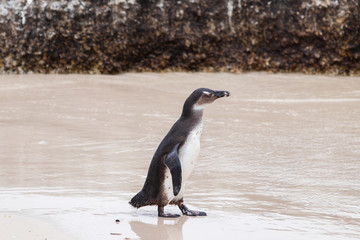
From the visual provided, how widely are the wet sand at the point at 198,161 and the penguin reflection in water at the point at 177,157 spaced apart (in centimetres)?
9

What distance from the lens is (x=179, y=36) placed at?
31.9 feet

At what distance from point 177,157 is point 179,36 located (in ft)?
22.6

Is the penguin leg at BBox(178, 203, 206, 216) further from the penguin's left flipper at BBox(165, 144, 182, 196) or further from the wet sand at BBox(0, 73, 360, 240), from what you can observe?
the penguin's left flipper at BBox(165, 144, 182, 196)

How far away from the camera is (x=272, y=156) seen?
4.75 meters

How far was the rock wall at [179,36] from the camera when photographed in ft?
31.3

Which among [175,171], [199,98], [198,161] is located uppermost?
[199,98]

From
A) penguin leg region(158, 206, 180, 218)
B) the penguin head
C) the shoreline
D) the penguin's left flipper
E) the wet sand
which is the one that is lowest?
the wet sand

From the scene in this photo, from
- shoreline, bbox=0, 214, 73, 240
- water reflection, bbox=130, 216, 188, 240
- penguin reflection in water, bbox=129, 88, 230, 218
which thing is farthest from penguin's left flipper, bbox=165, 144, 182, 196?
shoreline, bbox=0, 214, 73, 240

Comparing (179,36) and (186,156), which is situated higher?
(179,36)

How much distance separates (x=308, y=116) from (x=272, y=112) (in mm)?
400

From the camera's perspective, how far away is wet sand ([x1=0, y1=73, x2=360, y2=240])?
303 cm

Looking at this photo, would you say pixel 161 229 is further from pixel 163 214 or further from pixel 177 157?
pixel 177 157

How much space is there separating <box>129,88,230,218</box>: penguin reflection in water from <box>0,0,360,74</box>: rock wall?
665 cm

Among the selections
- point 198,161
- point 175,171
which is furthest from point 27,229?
point 198,161
